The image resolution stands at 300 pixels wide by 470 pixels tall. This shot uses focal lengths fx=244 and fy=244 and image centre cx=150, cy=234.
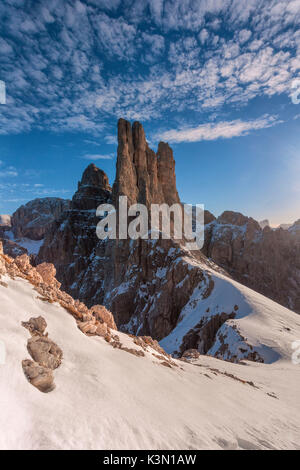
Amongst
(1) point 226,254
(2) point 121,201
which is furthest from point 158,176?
(1) point 226,254

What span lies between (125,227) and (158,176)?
2710 cm

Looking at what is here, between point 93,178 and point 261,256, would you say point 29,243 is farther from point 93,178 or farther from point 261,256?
point 261,256

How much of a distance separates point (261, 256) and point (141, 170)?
170 ft

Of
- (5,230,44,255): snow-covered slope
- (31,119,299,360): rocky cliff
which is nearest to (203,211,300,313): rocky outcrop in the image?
(31,119,299,360): rocky cliff

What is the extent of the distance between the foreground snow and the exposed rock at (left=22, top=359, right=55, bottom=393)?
0.42 ft

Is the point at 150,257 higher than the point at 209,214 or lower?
lower

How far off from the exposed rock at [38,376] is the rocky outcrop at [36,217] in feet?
486

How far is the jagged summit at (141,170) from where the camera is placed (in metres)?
69.6

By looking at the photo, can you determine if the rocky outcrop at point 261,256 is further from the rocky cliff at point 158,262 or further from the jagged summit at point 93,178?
the jagged summit at point 93,178

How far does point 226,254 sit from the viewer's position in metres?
88.8

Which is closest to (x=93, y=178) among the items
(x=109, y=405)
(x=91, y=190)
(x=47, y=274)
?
(x=91, y=190)

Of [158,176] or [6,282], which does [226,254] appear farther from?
[6,282]

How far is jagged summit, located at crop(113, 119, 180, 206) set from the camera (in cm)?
6956

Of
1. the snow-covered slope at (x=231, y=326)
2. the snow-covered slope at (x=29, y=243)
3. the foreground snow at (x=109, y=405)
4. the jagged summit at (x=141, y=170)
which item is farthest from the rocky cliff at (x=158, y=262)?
the snow-covered slope at (x=29, y=243)
